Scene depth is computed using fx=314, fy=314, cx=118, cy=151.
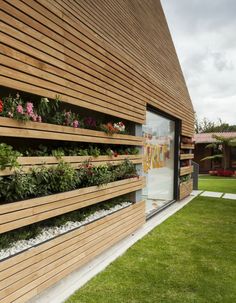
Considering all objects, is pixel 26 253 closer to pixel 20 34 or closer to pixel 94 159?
pixel 94 159

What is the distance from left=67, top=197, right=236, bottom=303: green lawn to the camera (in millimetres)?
3574

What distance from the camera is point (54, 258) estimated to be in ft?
12.2

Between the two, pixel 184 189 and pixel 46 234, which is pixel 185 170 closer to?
pixel 184 189

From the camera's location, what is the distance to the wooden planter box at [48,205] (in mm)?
3020

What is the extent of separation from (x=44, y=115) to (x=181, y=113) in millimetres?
6959

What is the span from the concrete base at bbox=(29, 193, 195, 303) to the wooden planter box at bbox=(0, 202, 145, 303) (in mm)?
72

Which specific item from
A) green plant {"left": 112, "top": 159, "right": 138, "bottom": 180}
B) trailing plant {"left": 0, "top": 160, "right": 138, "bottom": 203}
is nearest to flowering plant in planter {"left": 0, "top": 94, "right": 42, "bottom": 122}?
trailing plant {"left": 0, "top": 160, "right": 138, "bottom": 203}

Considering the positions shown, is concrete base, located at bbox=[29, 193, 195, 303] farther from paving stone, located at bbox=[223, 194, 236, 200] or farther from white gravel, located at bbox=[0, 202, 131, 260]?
paving stone, located at bbox=[223, 194, 236, 200]

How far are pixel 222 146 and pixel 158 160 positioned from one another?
15.6 metres

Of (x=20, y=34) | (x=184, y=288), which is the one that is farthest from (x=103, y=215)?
(x=20, y=34)

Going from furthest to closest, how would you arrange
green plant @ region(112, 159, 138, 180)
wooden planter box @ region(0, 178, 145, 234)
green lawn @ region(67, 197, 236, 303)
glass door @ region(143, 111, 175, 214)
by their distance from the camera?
glass door @ region(143, 111, 175, 214) → green plant @ region(112, 159, 138, 180) → green lawn @ region(67, 197, 236, 303) → wooden planter box @ region(0, 178, 145, 234)

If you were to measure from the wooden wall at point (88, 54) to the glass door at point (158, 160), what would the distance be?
0.55 meters

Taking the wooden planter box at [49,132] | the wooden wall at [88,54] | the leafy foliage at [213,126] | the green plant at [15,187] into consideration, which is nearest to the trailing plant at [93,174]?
the wooden planter box at [49,132]

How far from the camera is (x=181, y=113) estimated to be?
33.2 ft
